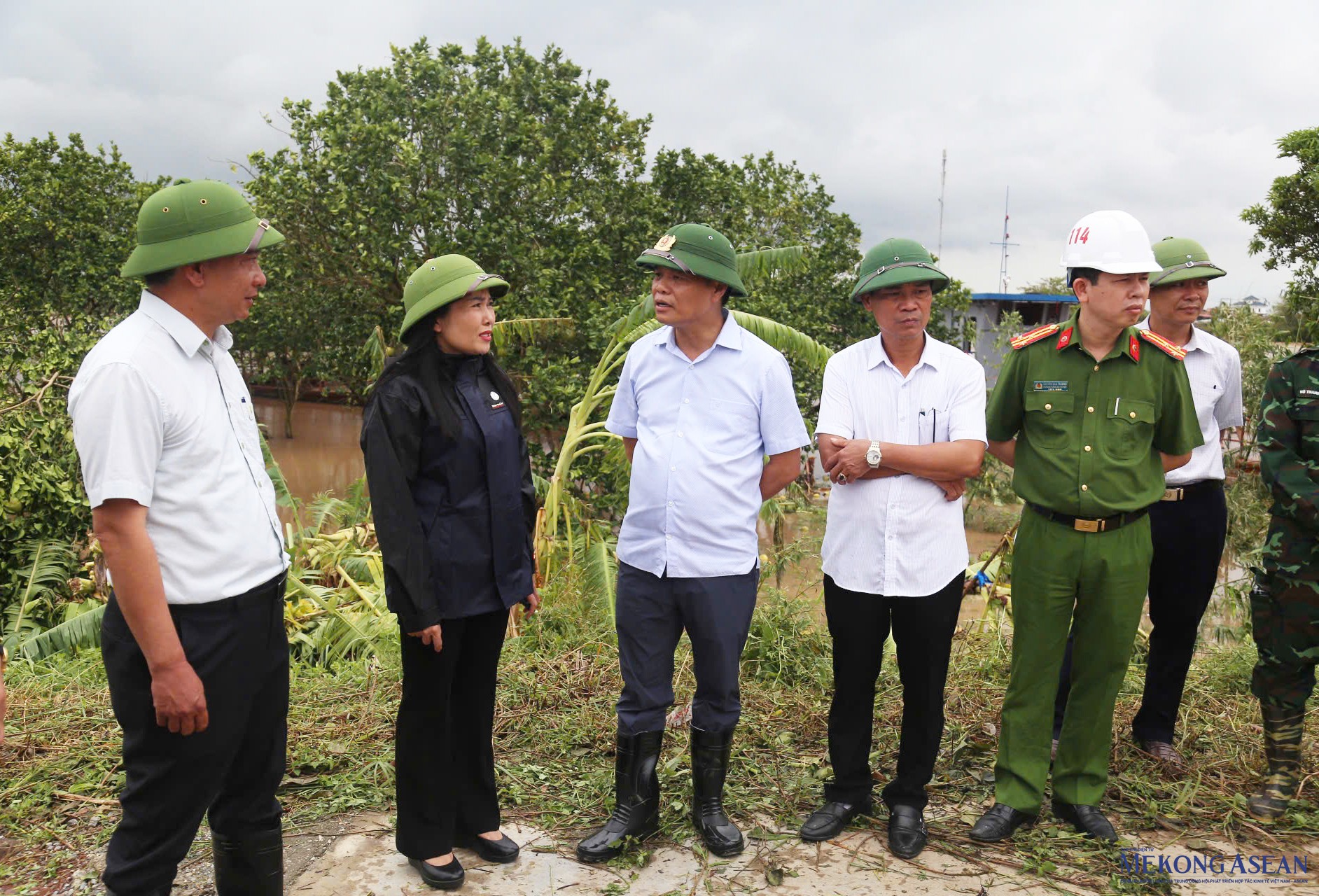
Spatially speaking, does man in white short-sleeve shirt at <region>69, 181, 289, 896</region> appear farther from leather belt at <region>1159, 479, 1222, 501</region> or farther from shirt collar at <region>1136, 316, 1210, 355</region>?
shirt collar at <region>1136, 316, 1210, 355</region>

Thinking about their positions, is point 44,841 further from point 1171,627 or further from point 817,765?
point 1171,627

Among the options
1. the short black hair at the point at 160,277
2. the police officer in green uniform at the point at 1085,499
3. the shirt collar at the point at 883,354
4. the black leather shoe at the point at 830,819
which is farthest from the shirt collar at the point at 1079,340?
the short black hair at the point at 160,277

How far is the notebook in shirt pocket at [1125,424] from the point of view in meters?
3.25

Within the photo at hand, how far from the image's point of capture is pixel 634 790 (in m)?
3.26

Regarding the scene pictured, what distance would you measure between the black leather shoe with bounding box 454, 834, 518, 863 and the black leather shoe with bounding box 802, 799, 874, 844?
97 centimetres

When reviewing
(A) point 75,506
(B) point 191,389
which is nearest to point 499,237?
(A) point 75,506

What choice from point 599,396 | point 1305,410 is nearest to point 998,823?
point 1305,410

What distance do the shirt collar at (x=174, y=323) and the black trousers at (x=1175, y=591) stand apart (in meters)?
3.24

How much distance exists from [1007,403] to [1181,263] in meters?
1.12

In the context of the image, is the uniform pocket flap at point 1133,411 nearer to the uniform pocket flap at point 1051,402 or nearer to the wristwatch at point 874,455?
the uniform pocket flap at point 1051,402

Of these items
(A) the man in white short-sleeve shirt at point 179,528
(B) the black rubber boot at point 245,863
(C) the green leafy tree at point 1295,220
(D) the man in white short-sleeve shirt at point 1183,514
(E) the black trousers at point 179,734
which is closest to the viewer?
(A) the man in white short-sleeve shirt at point 179,528

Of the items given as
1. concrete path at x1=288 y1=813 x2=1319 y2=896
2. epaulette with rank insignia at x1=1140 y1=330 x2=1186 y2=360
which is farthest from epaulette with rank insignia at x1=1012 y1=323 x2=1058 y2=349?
concrete path at x1=288 y1=813 x2=1319 y2=896

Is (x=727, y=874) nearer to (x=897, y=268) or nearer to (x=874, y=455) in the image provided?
(x=874, y=455)

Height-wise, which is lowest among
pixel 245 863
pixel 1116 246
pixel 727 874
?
pixel 727 874
